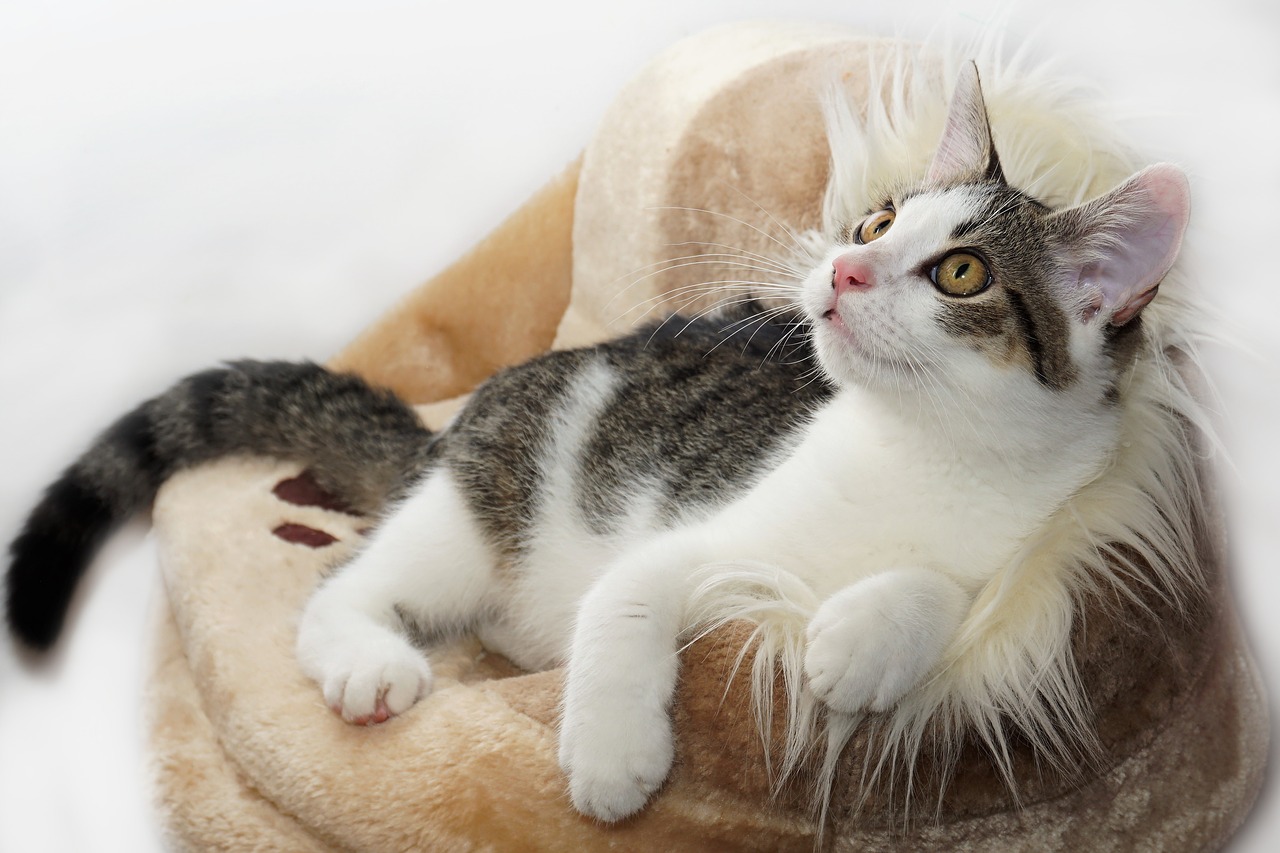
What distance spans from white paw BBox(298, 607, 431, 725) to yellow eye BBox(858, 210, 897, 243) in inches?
28.8

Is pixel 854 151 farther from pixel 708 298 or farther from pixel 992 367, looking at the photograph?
pixel 992 367

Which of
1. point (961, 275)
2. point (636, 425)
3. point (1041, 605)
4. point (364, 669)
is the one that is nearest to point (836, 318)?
point (961, 275)

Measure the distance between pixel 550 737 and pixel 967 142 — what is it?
0.83 metres

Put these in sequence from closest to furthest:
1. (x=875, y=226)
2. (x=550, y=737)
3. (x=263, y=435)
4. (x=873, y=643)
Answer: (x=873, y=643) → (x=550, y=737) → (x=875, y=226) → (x=263, y=435)

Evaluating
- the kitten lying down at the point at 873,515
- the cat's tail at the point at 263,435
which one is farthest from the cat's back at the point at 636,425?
the cat's tail at the point at 263,435

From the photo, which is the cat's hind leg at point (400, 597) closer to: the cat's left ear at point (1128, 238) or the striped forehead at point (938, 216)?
the striped forehead at point (938, 216)

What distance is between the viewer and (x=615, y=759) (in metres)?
1.05

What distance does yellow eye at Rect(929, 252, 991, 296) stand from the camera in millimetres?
1093

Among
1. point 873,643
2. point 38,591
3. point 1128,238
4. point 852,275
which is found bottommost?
point 873,643

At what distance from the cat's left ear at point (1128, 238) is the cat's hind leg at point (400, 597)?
0.85 meters

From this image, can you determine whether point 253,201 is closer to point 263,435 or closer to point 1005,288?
point 263,435

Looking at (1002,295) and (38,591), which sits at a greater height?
(38,591)

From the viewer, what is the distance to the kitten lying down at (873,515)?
1064 millimetres

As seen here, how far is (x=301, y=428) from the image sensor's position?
68.1 inches
